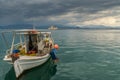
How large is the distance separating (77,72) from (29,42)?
8.40 metres

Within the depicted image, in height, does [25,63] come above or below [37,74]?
above

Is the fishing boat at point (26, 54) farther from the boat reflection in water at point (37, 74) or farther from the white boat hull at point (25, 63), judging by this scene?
the boat reflection in water at point (37, 74)

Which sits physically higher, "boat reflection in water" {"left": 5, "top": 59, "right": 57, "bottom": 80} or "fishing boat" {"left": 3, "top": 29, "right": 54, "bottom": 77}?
"fishing boat" {"left": 3, "top": 29, "right": 54, "bottom": 77}

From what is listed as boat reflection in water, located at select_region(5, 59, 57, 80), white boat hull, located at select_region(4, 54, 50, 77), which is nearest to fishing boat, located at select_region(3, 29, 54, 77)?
white boat hull, located at select_region(4, 54, 50, 77)

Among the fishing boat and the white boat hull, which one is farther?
the fishing boat

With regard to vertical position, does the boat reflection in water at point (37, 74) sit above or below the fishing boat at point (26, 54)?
below

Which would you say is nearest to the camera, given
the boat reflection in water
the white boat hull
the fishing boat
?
the white boat hull

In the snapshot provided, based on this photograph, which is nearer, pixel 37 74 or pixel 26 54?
pixel 37 74

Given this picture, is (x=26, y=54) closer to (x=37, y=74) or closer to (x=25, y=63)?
(x=25, y=63)

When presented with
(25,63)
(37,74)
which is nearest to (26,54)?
(25,63)

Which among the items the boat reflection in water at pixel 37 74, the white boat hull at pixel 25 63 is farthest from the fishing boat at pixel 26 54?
the boat reflection in water at pixel 37 74

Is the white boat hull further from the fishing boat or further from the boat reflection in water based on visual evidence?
the boat reflection in water

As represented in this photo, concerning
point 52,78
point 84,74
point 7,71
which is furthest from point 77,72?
point 7,71

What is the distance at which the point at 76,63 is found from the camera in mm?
29297
